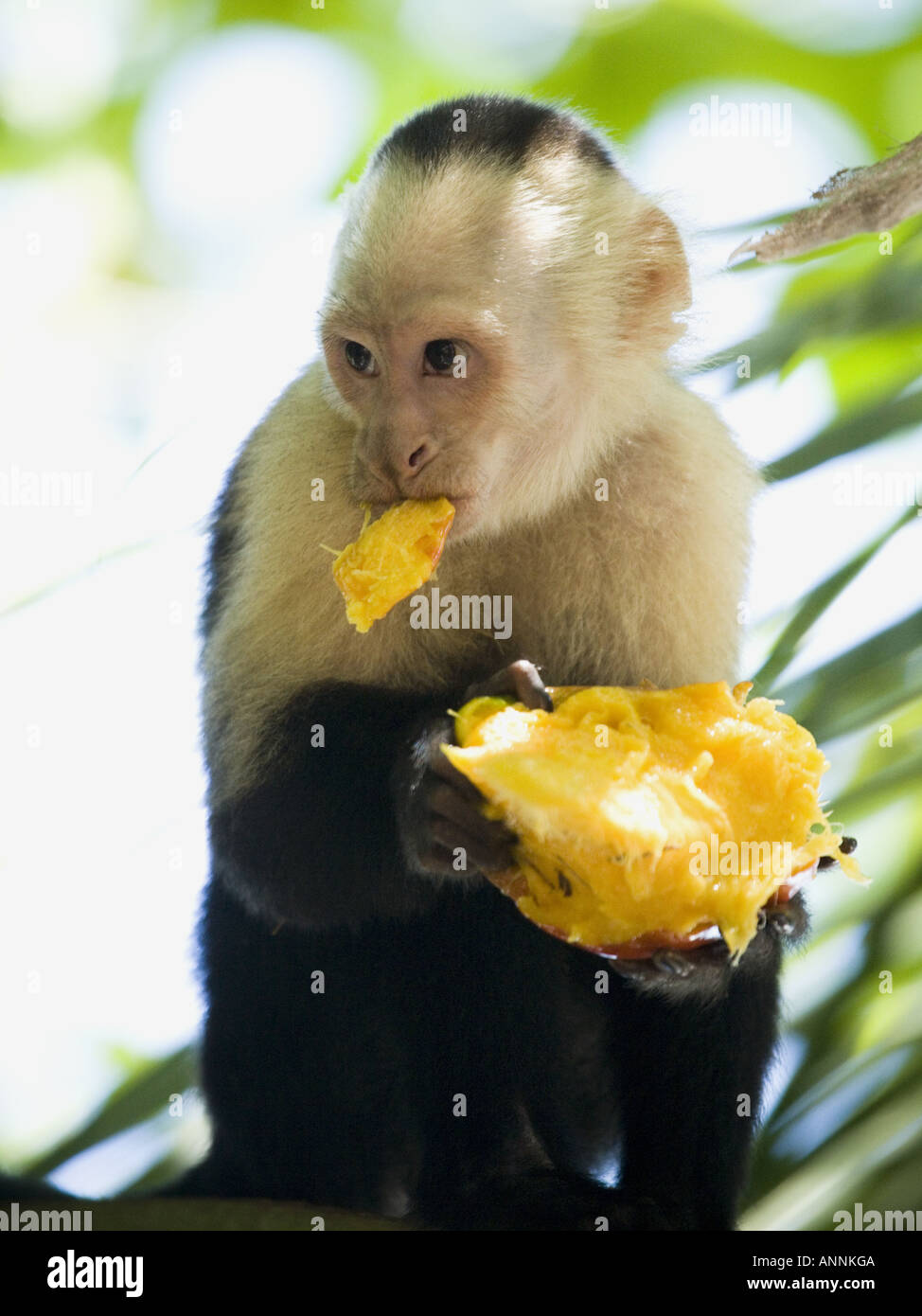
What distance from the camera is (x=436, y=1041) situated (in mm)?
2484

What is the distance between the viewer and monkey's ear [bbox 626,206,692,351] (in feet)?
8.65

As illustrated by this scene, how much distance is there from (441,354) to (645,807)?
34.8 inches

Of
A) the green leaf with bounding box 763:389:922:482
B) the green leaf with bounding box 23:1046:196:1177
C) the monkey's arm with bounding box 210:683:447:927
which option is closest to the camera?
the monkey's arm with bounding box 210:683:447:927

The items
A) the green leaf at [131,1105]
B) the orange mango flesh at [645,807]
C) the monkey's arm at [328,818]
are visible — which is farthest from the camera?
the green leaf at [131,1105]

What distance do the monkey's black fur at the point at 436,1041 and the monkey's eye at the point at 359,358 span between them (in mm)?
573

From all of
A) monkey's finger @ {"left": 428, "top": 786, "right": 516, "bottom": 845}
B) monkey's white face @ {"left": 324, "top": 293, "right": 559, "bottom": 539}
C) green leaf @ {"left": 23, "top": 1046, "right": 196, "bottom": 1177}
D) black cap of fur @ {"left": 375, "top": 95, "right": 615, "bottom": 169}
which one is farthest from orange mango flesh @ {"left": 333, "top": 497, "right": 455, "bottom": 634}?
green leaf @ {"left": 23, "top": 1046, "right": 196, "bottom": 1177}

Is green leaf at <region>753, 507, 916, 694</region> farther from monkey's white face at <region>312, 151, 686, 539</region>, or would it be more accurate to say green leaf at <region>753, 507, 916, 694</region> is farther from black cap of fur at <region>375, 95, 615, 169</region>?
black cap of fur at <region>375, 95, 615, 169</region>

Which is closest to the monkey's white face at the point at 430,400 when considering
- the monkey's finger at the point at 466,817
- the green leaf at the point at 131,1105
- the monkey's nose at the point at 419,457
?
the monkey's nose at the point at 419,457

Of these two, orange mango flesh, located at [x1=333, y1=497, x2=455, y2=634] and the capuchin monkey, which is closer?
orange mango flesh, located at [x1=333, y1=497, x2=455, y2=634]

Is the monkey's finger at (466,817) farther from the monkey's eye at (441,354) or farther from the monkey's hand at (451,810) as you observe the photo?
the monkey's eye at (441,354)

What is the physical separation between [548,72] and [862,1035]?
215cm

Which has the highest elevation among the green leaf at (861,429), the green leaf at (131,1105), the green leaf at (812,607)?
the green leaf at (861,429)

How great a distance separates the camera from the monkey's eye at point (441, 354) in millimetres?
2264

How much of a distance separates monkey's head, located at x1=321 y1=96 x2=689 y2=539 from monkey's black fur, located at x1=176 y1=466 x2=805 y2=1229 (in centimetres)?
43
